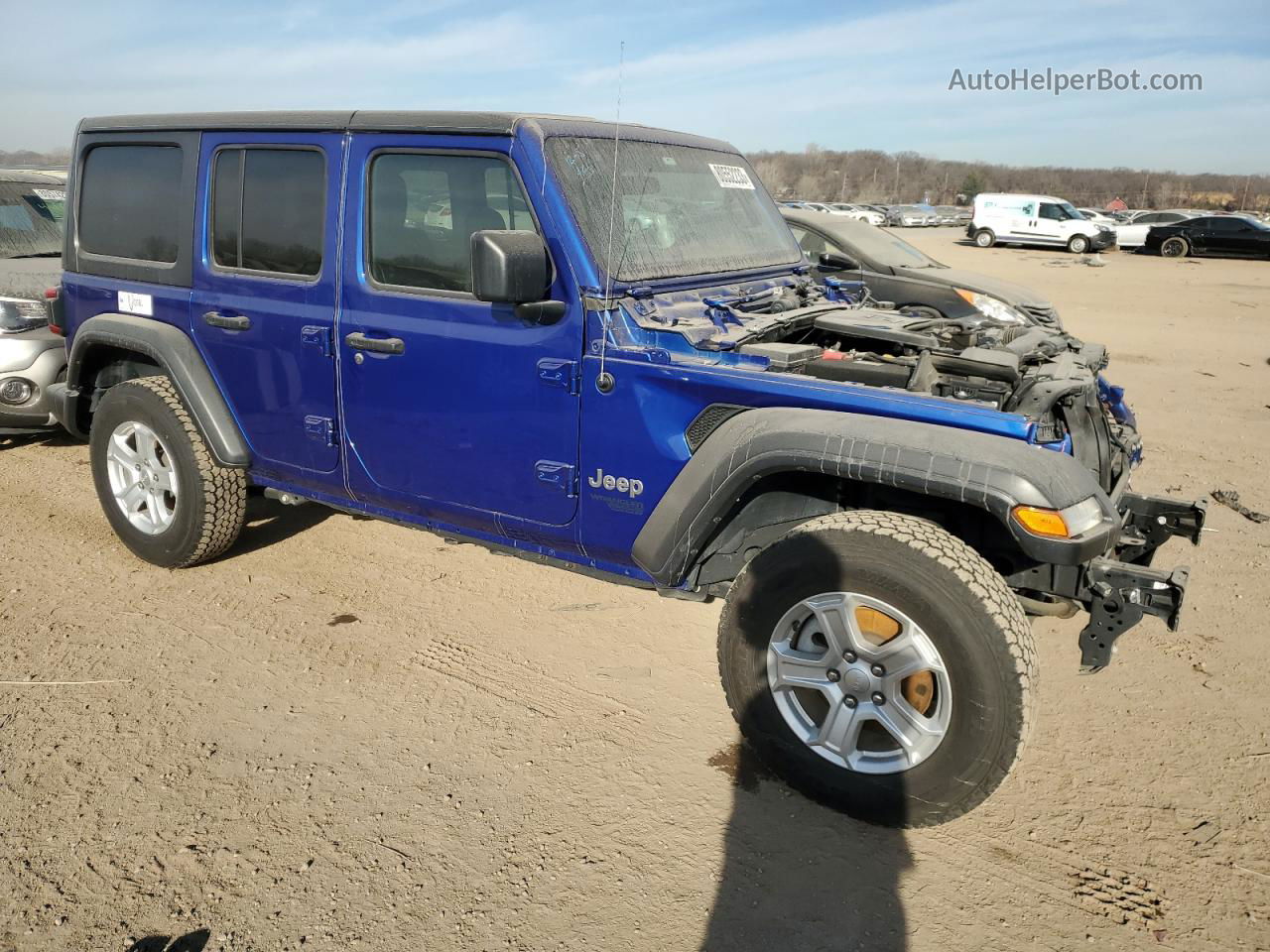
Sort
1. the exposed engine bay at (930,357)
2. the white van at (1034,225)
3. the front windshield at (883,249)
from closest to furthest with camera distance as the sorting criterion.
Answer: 1. the exposed engine bay at (930,357)
2. the front windshield at (883,249)
3. the white van at (1034,225)

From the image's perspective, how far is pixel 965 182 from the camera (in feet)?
237

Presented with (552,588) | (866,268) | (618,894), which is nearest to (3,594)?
(552,588)

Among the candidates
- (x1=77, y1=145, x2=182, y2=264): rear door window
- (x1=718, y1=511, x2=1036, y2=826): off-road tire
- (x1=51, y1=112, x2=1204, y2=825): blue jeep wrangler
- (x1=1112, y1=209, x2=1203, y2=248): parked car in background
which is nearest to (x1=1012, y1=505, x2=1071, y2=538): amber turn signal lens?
(x1=51, y1=112, x2=1204, y2=825): blue jeep wrangler

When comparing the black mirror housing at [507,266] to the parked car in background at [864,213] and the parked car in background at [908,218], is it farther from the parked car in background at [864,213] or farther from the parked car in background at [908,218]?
the parked car in background at [908,218]

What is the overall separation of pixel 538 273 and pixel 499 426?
1.94 feet

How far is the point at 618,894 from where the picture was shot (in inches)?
105

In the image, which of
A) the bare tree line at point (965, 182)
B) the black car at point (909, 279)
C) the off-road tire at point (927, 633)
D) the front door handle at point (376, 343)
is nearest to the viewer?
the off-road tire at point (927, 633)

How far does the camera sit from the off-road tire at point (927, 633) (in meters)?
2.66

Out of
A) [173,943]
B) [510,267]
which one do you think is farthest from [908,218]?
[173,943]

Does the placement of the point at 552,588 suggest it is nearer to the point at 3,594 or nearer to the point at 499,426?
the point at 499,426

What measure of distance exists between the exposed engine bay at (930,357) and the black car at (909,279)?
3.29 meters

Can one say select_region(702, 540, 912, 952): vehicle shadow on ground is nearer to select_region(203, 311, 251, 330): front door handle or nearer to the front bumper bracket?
the front bumper bracket

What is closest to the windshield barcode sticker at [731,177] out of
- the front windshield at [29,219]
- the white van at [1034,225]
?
the front windshield at [29,219]

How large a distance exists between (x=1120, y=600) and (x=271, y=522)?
4359mm
